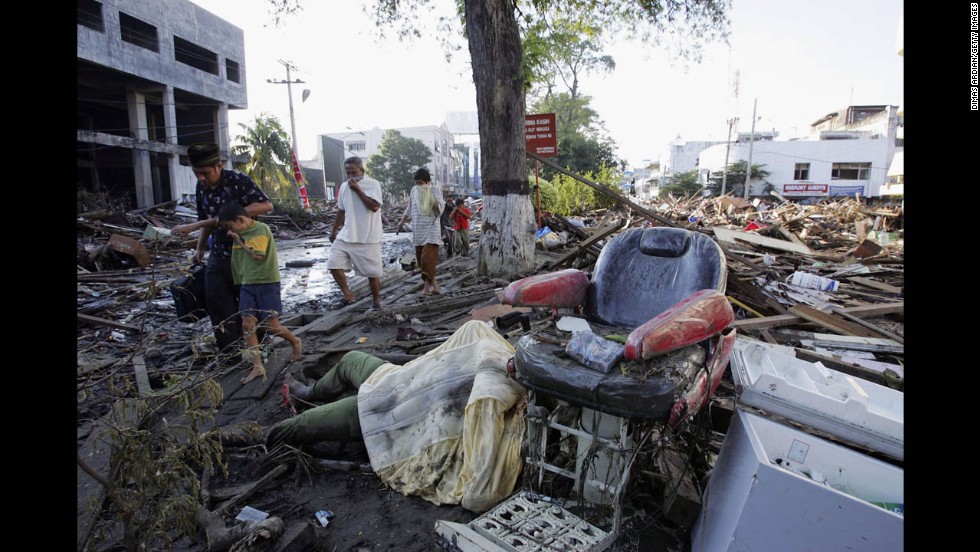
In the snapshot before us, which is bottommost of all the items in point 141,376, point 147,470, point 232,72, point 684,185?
point 141,376

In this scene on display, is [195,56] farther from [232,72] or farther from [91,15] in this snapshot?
[91,15]

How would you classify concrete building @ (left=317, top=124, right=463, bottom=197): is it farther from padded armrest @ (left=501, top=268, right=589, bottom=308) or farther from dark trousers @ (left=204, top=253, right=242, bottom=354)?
padded armrest @ (left=501, top=268, right=589, bottom=308)

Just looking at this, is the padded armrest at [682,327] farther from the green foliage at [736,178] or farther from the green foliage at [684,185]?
the green foliage at [684,185]

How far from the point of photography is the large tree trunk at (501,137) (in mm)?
7215

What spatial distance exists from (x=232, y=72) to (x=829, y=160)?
43.2 meters

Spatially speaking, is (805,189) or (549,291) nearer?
(549,291)

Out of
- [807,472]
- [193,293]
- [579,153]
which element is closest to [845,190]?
[579,153]

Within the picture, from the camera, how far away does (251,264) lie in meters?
3.85

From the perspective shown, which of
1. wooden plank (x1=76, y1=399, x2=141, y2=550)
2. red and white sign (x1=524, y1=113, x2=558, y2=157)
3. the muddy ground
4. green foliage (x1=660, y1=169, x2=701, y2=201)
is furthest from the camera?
green foliage (x1=660, y1=169, x2=701, y2=201)

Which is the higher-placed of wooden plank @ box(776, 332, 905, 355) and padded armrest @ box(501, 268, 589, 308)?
padded armrest @ box(501, 268, 589, 308)

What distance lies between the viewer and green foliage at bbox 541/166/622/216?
15.4m

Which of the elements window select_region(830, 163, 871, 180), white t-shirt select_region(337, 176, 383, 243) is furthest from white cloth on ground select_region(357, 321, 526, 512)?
window select_region(830, 163, 871, 180)

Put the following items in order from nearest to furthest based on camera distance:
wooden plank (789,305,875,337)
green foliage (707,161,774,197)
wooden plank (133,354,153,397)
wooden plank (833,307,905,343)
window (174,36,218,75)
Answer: wooden plank (133,354,153,397), wooden plank (833,307,905,343), wooden plank (789,305,875,337), window (174,36,218,75), green foliage (707,161,774,197)

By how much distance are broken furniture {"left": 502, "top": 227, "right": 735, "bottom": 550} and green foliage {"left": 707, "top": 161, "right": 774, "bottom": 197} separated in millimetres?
39788
